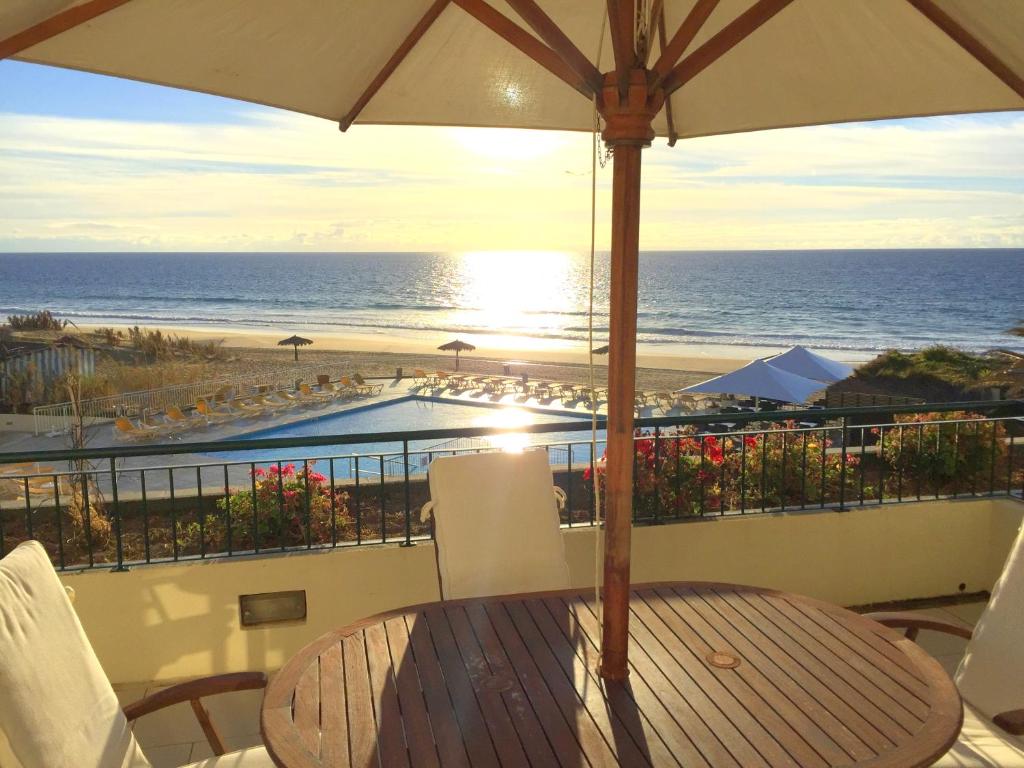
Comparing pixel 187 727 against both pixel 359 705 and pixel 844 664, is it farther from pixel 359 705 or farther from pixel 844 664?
pixel 844 664

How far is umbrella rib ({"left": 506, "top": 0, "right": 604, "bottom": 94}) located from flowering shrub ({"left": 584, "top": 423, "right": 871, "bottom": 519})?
100.0 inches

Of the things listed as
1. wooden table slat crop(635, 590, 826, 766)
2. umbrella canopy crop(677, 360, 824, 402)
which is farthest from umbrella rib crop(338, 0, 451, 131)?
umbrella canopy crop(677, 360, 824, 402)

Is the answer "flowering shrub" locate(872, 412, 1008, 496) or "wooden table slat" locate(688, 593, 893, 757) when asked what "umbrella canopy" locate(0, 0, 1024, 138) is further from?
"flowering shrub" locate(872, 412, 1008, 496)

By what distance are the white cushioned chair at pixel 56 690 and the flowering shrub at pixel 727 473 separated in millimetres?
2469

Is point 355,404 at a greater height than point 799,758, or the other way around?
point 799,758

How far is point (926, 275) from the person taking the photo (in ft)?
182

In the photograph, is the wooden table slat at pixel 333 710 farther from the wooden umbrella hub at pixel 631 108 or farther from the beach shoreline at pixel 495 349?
the beach shoreline at pixel 495 349

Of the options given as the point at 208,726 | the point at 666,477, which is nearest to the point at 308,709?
the point at 208,726

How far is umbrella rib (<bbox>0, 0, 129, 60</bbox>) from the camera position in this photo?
195 centimetres

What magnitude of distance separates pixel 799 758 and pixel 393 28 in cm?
218

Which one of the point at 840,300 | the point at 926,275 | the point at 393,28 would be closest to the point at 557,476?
the point at 393,28

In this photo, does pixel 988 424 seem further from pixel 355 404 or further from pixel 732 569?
pixel 355 404

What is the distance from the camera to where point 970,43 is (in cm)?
239

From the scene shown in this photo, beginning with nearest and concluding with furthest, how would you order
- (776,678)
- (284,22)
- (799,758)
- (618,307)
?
1. (799,758)
2. (618,307)
3. (776,678)
4. (284,22)
